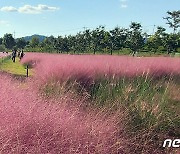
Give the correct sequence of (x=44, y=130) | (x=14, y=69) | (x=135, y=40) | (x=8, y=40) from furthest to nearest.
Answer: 1. (x=8, y=40)
2. (x=135, y=40)
3. (x=14, y=69)
4. (x=44, y=130)

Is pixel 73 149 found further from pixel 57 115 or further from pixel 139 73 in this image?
pixel 139 73

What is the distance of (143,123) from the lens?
5.13 m

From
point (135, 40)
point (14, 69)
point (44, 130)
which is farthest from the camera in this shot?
point (135, 40)

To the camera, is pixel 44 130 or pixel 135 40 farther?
pixel 135 40

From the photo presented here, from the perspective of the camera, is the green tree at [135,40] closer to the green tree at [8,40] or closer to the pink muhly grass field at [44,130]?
the pink muhly grass field at [44,130]

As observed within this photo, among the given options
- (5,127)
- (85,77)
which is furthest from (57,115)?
(85,77)

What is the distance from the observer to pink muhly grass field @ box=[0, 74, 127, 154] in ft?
8.87

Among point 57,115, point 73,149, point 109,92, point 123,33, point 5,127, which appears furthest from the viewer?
point 123,33

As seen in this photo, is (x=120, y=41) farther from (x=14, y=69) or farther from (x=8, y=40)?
(x=8, y=40)

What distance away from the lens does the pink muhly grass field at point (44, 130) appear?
8.87 ft

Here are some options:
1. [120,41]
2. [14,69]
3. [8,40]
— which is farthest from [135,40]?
[8,40]

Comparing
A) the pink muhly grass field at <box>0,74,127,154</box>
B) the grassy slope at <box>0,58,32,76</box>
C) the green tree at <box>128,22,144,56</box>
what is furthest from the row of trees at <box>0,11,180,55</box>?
the pink muhly grass field at <box>0,74,127,154</box>

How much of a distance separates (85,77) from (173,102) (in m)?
2.10

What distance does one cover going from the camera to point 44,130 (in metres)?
2.90
